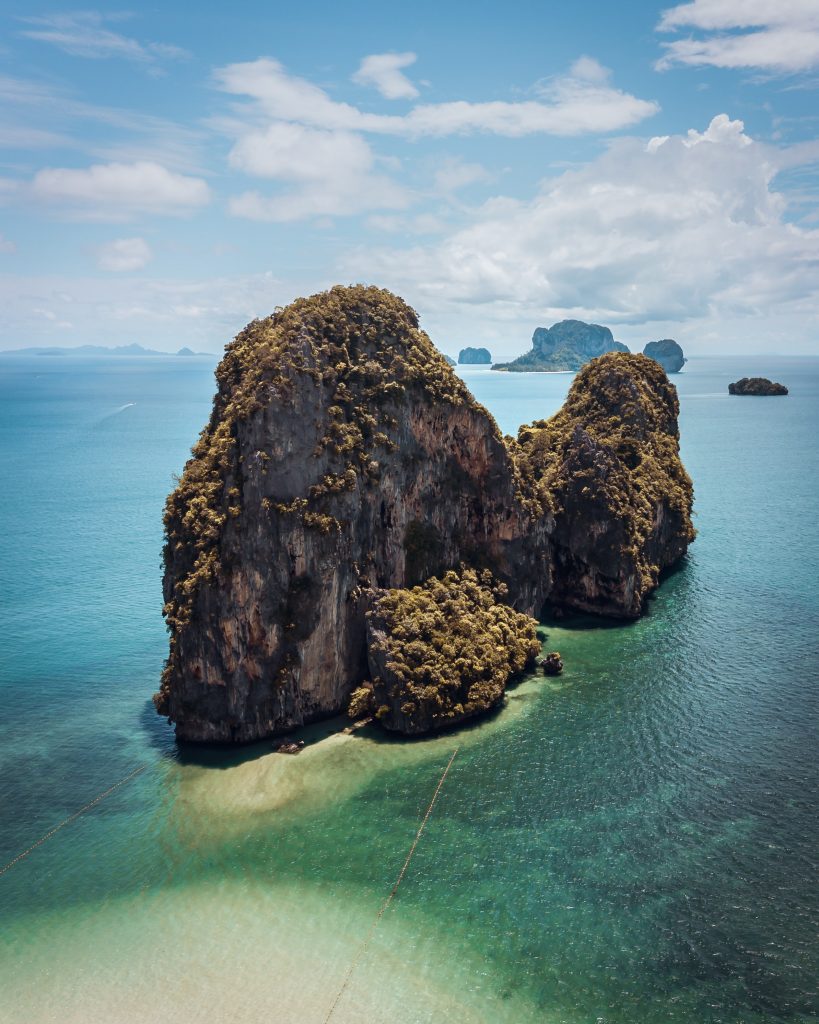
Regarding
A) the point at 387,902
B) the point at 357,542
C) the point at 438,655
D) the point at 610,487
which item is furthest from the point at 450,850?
the point at 610,487

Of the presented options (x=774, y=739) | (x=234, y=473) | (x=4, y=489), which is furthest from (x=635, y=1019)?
(x=4, y=489)

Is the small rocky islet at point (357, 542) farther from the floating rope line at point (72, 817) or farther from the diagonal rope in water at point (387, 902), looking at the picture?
the diagonal rope in water at point (387, 902)

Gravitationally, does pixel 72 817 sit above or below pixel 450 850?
below

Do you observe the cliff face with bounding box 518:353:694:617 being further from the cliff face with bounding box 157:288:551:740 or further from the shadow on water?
the shadow on water

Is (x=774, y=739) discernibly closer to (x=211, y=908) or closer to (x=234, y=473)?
(x=211, y=908)

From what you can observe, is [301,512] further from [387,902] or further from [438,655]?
[387,902]
